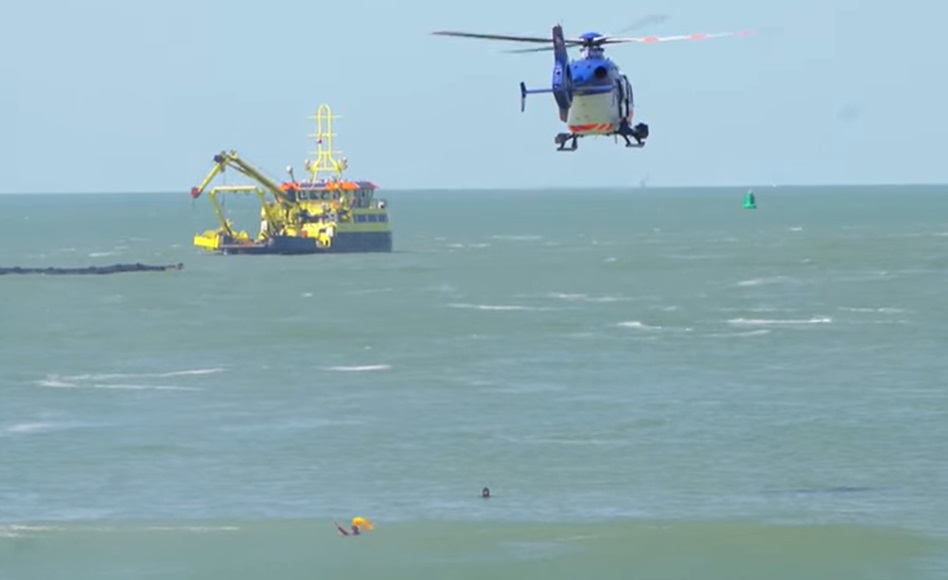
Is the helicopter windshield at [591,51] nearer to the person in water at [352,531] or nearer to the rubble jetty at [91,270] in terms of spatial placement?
the person in water at [352,531]

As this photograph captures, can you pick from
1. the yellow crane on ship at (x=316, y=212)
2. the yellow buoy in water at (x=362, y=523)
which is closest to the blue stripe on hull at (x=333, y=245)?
the yellow crane on ship at (x=316, y=212)

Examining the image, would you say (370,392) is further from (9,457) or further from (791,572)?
(791,572)

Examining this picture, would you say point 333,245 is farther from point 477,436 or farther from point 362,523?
point 362,523

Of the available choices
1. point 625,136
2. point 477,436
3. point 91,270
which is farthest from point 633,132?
point 91,270

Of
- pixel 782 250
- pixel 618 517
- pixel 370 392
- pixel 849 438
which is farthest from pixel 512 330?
pixel 782 250

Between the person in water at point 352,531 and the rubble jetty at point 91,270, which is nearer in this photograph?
the person in water at point 352,531

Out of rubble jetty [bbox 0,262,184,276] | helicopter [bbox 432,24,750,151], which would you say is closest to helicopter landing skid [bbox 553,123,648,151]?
helicopter [bbox 432,24,750,151]

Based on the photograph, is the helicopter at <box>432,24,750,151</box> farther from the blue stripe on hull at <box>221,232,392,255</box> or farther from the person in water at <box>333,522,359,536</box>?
the blue stripe on hull at <box>221,232,392,255</box>
